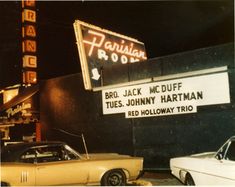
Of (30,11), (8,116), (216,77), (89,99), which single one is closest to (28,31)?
(30,11)

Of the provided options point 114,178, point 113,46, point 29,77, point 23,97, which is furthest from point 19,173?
point 29,77

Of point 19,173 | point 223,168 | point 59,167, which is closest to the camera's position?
point 223,168

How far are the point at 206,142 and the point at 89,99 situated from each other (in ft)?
15.7

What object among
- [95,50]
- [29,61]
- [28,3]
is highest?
[28,3]

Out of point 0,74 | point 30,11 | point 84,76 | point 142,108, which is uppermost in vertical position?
point 30,11

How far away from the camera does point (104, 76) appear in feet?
42.9

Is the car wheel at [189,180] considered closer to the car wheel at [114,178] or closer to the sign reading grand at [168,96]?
the car wheel at [114,178]

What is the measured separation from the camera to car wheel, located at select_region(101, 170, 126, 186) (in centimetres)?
834

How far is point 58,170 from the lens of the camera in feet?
25.6

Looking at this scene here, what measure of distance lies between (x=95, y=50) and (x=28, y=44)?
6043mm

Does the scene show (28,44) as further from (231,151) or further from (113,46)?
(231,151)

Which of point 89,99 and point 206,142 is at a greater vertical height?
point 89,99

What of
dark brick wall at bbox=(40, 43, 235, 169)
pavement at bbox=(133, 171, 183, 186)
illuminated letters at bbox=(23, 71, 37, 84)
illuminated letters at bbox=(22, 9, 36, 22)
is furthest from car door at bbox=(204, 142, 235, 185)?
illuminated letters at bbox=(22, 9, 36, 22)

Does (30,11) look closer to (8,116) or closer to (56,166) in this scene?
(8,116)
